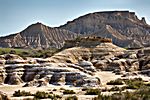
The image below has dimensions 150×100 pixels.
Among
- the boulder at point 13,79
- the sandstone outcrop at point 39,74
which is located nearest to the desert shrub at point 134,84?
the sandstone outcrop at point 39,74

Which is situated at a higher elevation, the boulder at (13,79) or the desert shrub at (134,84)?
the boulder at (13,79)

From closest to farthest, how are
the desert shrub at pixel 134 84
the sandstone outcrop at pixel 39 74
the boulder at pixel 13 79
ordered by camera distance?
the desert shrub at pixel 134 84 < the sandstone outcrop at pixel 39 74 < the boulder at pixel 13 79

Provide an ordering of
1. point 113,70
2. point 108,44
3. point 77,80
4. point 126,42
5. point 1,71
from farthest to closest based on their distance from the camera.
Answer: point 126,42
point 108,44
point 113,70
point 1,71
point 77,80

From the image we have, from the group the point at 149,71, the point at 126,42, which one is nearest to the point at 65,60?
the point at 149,71

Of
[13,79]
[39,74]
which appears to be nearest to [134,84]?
[39,74]

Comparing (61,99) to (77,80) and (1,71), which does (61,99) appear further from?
(1,71)

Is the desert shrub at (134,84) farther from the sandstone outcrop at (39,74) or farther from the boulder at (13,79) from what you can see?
the boulder at (13,79)

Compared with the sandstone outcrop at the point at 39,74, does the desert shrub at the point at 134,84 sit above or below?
below

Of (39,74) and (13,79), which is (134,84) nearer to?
(39,74)

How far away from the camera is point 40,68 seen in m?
45.0

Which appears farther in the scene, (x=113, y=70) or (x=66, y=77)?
(x=113, y=70)

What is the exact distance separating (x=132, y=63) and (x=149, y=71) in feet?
39.4

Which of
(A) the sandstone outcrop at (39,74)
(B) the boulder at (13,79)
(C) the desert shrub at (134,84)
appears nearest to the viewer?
(C) the desert shrub at (134,84)

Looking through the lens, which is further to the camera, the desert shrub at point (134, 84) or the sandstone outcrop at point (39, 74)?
the sandstone outcrop at point (39, 74)
